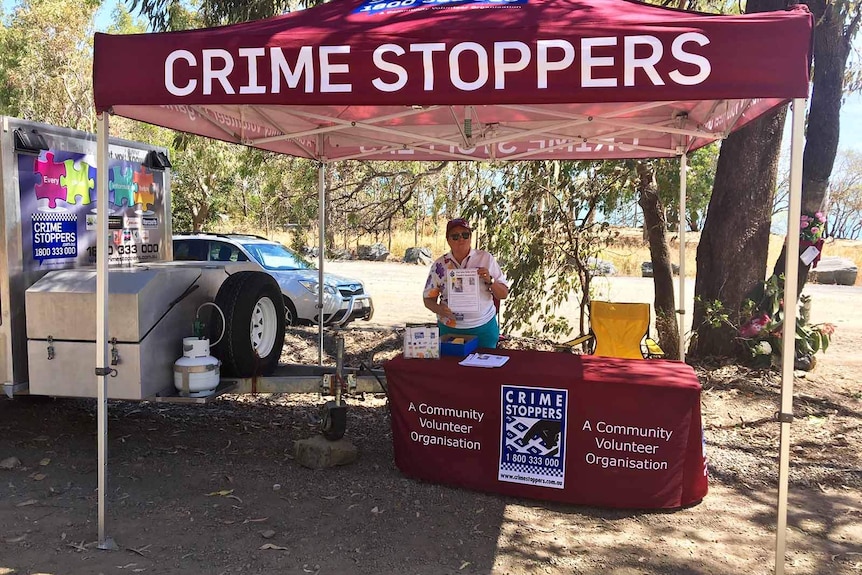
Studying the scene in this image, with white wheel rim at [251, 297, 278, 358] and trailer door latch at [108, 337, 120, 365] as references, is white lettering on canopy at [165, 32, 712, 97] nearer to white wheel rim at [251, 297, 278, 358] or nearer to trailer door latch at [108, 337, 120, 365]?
trailer door latch at [108, 337, 120, 365]

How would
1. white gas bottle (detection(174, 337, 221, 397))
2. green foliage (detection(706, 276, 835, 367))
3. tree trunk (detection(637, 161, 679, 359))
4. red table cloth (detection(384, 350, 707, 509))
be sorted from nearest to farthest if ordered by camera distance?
1. red table cloth (detection(384, 350, 707, 509))
2. white gas bottle (detection(174, 337, 221, 397))
3. green foliage (detection(706, 276, 835, 367))
4. tree trunk (detection(637, 161, 679, 359))

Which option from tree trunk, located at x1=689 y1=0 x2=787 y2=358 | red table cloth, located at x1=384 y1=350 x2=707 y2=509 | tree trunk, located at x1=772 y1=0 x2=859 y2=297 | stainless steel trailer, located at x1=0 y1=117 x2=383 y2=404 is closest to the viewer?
red table cloth, located at x1=384 y1=350 x2=707 y2=509

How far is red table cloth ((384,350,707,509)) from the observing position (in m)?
3.87

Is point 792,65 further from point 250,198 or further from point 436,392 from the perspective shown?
point 250,198

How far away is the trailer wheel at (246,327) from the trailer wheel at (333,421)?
53 centimetres

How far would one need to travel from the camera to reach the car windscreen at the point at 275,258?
9797 mm

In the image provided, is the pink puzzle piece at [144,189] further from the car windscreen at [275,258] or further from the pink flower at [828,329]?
the pink flower at [828,329]

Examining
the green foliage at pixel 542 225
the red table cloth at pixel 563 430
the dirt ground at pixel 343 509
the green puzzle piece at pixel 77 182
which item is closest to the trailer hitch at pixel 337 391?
the dirt ground at pixel 343 509

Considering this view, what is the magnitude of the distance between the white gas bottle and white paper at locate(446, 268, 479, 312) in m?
1.71

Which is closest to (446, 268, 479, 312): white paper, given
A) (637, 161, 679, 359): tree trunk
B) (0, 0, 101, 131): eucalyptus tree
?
(637, 161, 679, 359): tree trunk

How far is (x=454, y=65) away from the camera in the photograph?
10.4 ft

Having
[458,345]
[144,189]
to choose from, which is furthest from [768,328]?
[144,189]

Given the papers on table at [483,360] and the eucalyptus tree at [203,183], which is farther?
the eucalyptus tree at [203,183]

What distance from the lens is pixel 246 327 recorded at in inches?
178
